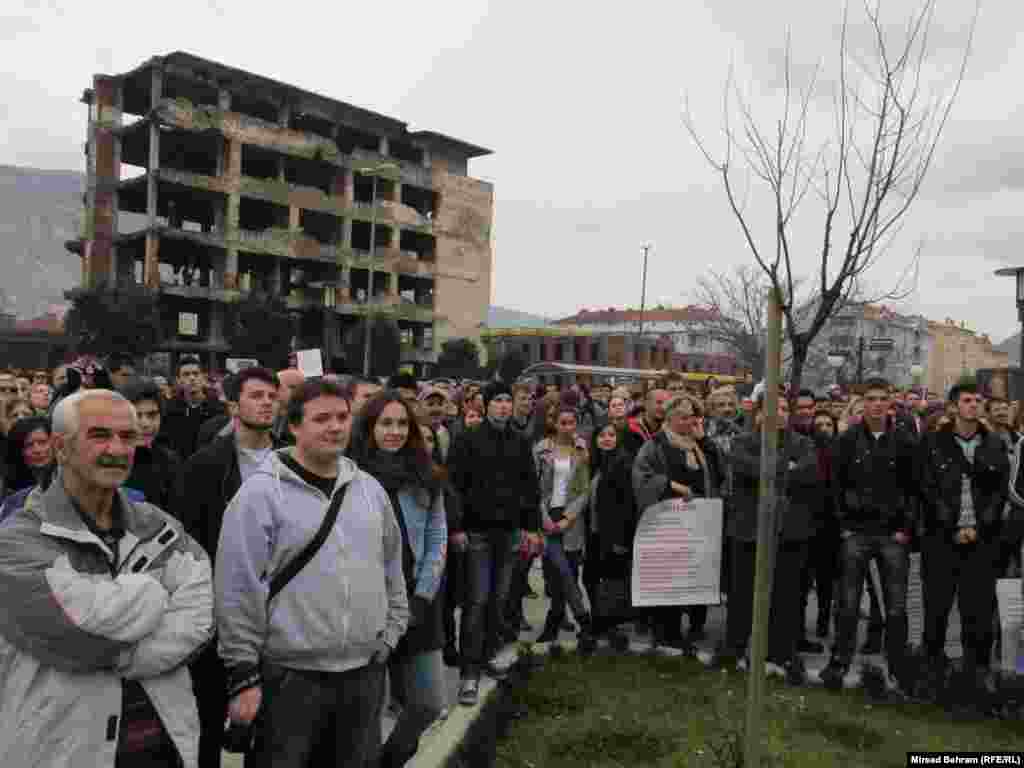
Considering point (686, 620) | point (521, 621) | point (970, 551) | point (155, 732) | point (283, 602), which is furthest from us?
point (686, 620)

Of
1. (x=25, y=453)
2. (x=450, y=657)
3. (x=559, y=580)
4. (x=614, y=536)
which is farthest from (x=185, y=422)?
(x=450, y=657)

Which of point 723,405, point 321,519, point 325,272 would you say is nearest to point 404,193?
point 325,272

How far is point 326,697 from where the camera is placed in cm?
324

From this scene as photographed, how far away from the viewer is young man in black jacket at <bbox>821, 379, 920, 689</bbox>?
6633 millimetres

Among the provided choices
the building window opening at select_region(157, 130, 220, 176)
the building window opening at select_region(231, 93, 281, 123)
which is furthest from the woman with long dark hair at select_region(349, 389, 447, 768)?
the building window opening at select_region(231, 93, 281, 123)

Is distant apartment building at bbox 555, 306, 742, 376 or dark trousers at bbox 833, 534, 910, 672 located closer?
dark trousers at bbox 833, 534, 910, 672

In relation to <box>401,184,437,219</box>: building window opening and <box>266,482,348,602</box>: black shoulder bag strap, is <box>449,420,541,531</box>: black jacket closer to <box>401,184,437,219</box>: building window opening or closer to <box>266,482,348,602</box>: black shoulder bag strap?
<box>266,482,348,602</box>: black shoulder bag strap

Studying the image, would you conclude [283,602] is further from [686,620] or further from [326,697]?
[686,620]

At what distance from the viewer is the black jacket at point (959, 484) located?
6.75 m

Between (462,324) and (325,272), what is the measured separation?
11378mm

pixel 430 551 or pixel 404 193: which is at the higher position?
pixel 404 193

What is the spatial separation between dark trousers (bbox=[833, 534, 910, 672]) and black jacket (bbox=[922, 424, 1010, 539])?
40 cm

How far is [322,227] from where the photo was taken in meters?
54.5

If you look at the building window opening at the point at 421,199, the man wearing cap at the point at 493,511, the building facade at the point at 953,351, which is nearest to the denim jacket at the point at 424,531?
the man wearing cap at the point at 493,511
